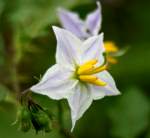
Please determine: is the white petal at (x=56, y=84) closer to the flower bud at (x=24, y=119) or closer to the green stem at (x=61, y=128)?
the flower bud at (x=24, y=119)

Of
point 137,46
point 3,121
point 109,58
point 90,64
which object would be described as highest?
point 90,64

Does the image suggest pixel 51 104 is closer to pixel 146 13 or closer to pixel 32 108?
pixel 32 108

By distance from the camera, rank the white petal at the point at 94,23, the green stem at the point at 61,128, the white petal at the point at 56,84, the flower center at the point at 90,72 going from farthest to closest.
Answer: the white petal at the point at 94,23, the green stem at the point at 61,128, the flower center at the point at 90,72, the white petal at the point at 56,84

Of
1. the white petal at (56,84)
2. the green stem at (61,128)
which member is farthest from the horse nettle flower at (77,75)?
the green stem at (61,128)

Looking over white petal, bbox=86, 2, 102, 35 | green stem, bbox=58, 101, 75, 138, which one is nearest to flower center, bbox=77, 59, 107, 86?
green stem, bbox=58, 101, 75, 138

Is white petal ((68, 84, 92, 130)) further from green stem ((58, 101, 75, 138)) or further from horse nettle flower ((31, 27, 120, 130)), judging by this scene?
green stem ((58, 101, 75, 138))

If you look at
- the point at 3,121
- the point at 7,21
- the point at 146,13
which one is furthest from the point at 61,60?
the point at 146,13
